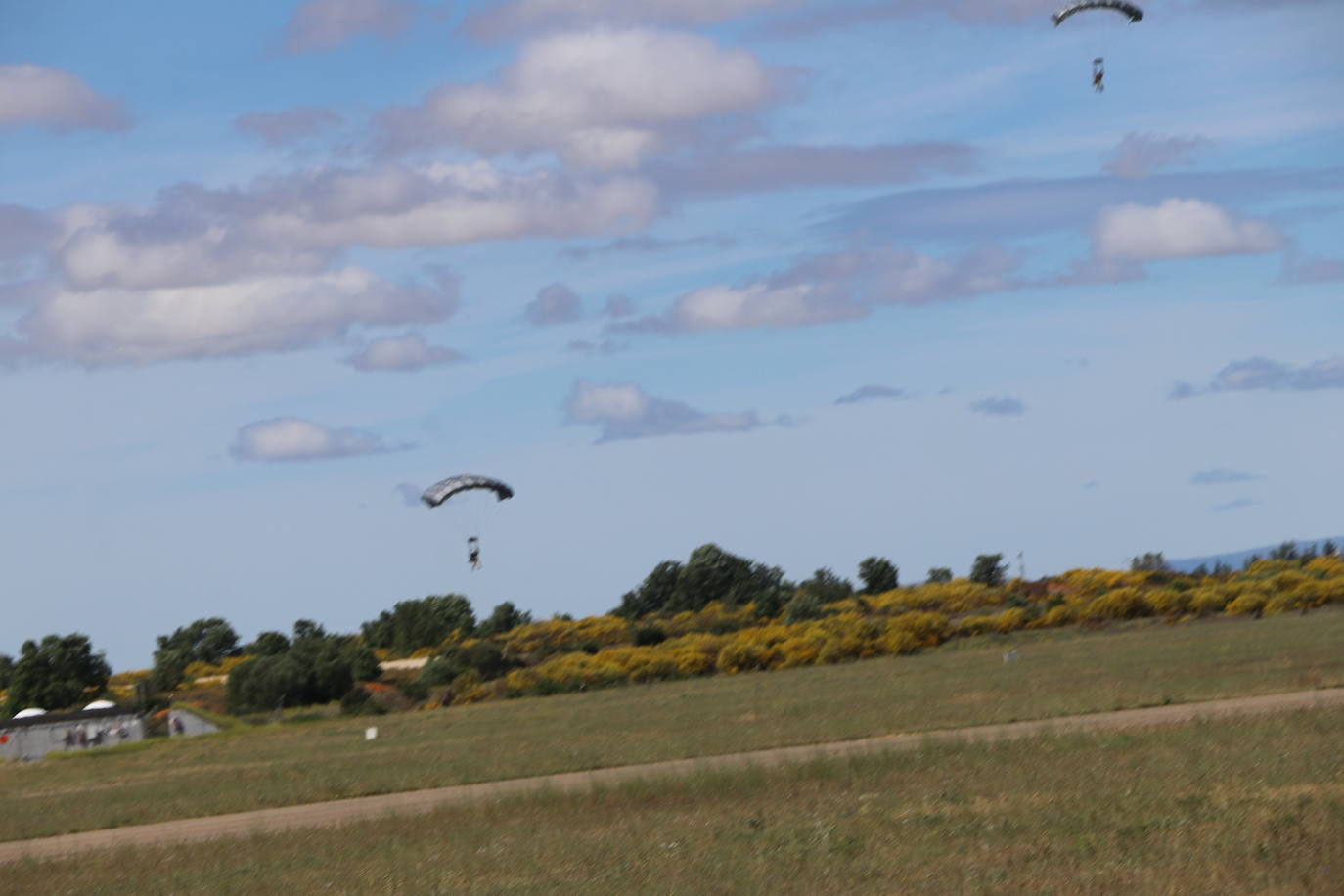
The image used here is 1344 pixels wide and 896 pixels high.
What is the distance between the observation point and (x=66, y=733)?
2766 inches

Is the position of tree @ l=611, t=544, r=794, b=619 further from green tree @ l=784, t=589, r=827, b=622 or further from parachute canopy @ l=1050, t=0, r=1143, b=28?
parachute canopy @ l=1050, t=0, r=1143, b=28

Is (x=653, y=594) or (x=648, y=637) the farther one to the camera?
(x=653, y=594)

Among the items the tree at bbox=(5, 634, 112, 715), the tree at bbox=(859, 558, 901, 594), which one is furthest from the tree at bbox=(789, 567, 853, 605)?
the tree at bbox=(5, 634, 112, 715)

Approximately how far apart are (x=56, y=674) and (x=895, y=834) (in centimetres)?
9254

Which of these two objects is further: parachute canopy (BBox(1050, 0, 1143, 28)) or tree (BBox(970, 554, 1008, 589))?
tree (BBox(970, 554, 1008, 589))

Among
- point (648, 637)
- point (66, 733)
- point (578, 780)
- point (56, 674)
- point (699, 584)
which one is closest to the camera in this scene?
point (578, 780)

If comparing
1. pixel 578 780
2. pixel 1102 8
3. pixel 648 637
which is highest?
pixel 1102 8

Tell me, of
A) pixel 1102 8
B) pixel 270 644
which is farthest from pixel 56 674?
pixel 1102 8

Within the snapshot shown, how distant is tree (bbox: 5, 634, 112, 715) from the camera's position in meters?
97.5

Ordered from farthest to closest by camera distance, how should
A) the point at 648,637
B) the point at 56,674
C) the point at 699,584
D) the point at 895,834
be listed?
the point at 699,584, the point at 56,674, the point at 648,637, the point at 895,834

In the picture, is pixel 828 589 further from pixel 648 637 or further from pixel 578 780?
pixel 578 780

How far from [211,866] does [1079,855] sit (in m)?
12.4

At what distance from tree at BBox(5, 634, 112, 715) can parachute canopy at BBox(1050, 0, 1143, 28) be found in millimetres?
81776

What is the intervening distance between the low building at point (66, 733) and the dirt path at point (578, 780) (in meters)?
42.0
